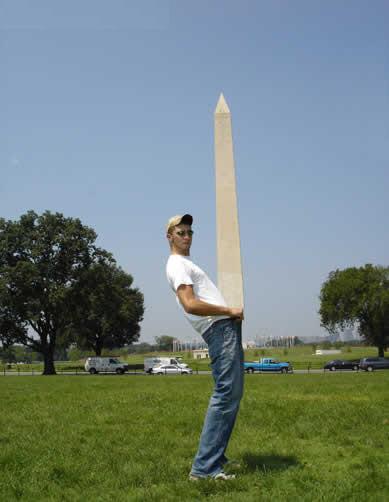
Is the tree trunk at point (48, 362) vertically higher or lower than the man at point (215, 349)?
lower

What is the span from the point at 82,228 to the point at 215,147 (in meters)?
43.3

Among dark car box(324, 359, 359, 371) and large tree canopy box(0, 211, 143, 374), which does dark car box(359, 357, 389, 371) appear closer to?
dark car box(324, 359, 359, 371)

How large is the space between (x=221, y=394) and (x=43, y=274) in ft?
146

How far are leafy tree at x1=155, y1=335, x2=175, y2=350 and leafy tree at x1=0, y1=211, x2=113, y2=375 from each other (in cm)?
14461

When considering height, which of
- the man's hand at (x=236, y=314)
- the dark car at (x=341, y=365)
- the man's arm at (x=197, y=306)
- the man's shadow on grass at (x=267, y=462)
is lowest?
the dark car at (x=341, y=365)

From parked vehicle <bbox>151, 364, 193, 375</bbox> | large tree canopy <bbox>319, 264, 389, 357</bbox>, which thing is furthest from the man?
large tree canopy <bbox>319, 264, 389, 357</bbox>

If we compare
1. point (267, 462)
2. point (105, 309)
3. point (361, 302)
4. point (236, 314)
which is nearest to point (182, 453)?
point (267, 462)

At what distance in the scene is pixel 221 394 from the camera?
4.51 m

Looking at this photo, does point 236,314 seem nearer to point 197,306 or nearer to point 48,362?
point 197,306

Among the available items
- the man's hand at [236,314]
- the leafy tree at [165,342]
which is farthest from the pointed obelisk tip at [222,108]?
the leafy tree at [165,342]

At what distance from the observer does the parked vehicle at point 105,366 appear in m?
51.5

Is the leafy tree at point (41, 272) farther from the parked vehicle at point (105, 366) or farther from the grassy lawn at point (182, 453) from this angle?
the grassy lawn at point (182, 453)

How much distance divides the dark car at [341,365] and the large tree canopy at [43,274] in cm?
2097

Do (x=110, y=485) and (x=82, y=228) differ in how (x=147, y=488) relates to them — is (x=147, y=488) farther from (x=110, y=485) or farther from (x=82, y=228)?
(x=82, y=228)
